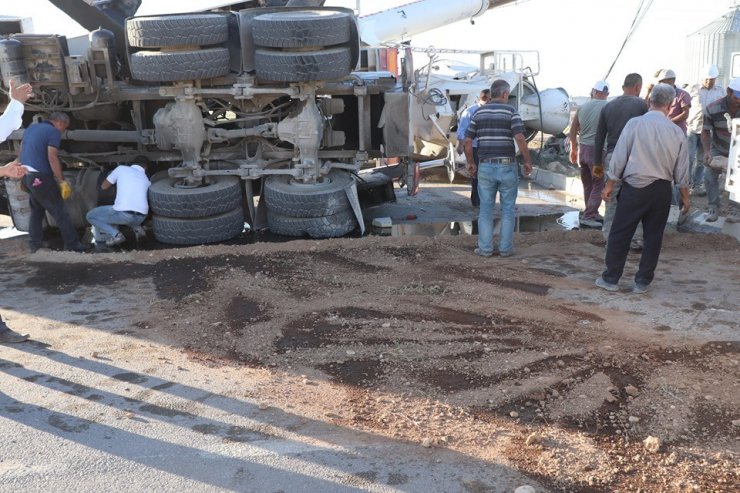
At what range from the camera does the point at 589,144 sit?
336 inches

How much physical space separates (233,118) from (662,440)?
634 centimetres

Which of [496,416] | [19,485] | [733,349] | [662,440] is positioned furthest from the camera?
[733,349]

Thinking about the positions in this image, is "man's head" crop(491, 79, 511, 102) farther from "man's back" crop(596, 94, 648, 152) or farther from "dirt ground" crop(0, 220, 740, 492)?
"dirt ground" crop(0, 220, 740, 492)

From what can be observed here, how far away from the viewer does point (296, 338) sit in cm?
489

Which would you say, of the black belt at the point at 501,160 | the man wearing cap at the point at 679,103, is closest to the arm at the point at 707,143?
the man wearing cap at the point at 679,103

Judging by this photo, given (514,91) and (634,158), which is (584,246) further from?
(514,91)

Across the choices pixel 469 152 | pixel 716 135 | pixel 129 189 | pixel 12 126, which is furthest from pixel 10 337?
pixel 716 135

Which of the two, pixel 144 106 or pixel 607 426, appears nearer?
pixel 607 426

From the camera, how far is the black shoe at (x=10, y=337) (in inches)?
192

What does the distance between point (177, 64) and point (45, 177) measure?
1.76 m

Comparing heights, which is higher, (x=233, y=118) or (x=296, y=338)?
(x=233, y=118)

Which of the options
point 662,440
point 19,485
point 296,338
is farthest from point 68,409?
point 662,440

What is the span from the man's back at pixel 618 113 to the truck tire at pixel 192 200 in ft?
12.8

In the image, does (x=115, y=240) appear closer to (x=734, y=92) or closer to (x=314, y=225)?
(x=314, y=225)
